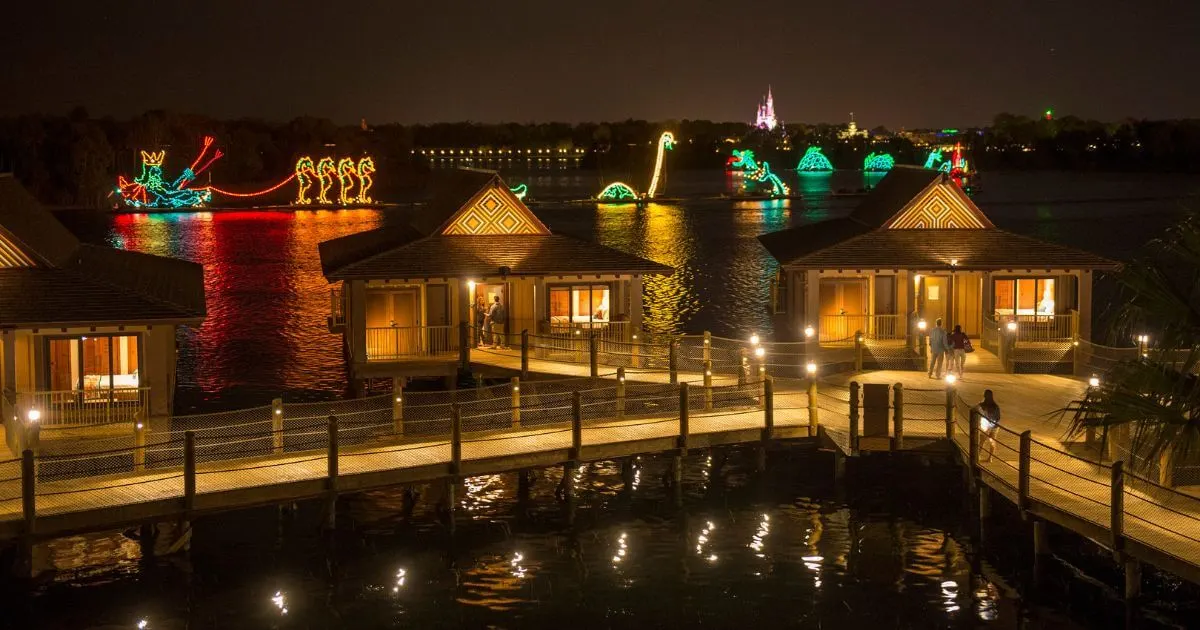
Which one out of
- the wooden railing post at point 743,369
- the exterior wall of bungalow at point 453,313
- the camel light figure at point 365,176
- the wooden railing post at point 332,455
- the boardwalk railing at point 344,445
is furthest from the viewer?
the camel light figure at point 365,176

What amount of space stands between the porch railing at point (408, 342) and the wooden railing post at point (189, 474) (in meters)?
13.6

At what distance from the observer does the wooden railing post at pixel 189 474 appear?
2470 centimetres

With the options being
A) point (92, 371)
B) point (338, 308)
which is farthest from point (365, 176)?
point (92, 371)

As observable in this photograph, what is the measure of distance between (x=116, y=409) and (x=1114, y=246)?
9463cm

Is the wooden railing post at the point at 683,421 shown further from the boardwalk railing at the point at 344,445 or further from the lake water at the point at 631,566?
the lake water at the point at 631,566

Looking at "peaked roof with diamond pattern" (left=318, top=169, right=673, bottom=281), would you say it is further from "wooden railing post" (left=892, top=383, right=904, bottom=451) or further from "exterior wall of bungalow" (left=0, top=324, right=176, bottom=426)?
"wooden railing post" (left=892, top=383, right=904, bottom=451)

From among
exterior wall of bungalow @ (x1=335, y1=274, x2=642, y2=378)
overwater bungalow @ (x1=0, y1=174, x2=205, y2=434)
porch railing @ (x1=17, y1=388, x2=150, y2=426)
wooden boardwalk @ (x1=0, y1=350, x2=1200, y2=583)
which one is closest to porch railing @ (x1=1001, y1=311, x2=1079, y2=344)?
wooden boardwalk @ (x1=0, y1=350, x2=1200, y2=583)

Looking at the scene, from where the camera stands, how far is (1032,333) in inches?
1599

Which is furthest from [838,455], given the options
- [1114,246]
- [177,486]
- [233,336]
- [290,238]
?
[290,238]

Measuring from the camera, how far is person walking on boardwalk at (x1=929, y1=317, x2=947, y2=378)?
116 feet

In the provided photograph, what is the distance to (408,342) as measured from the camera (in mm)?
38938

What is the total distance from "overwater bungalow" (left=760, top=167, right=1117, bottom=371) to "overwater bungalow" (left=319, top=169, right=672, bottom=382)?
17.0 ft

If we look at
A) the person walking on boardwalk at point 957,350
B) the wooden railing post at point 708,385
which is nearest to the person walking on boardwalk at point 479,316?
the wooden railing post at point 708,385

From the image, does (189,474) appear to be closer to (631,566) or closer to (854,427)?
(631,566)
